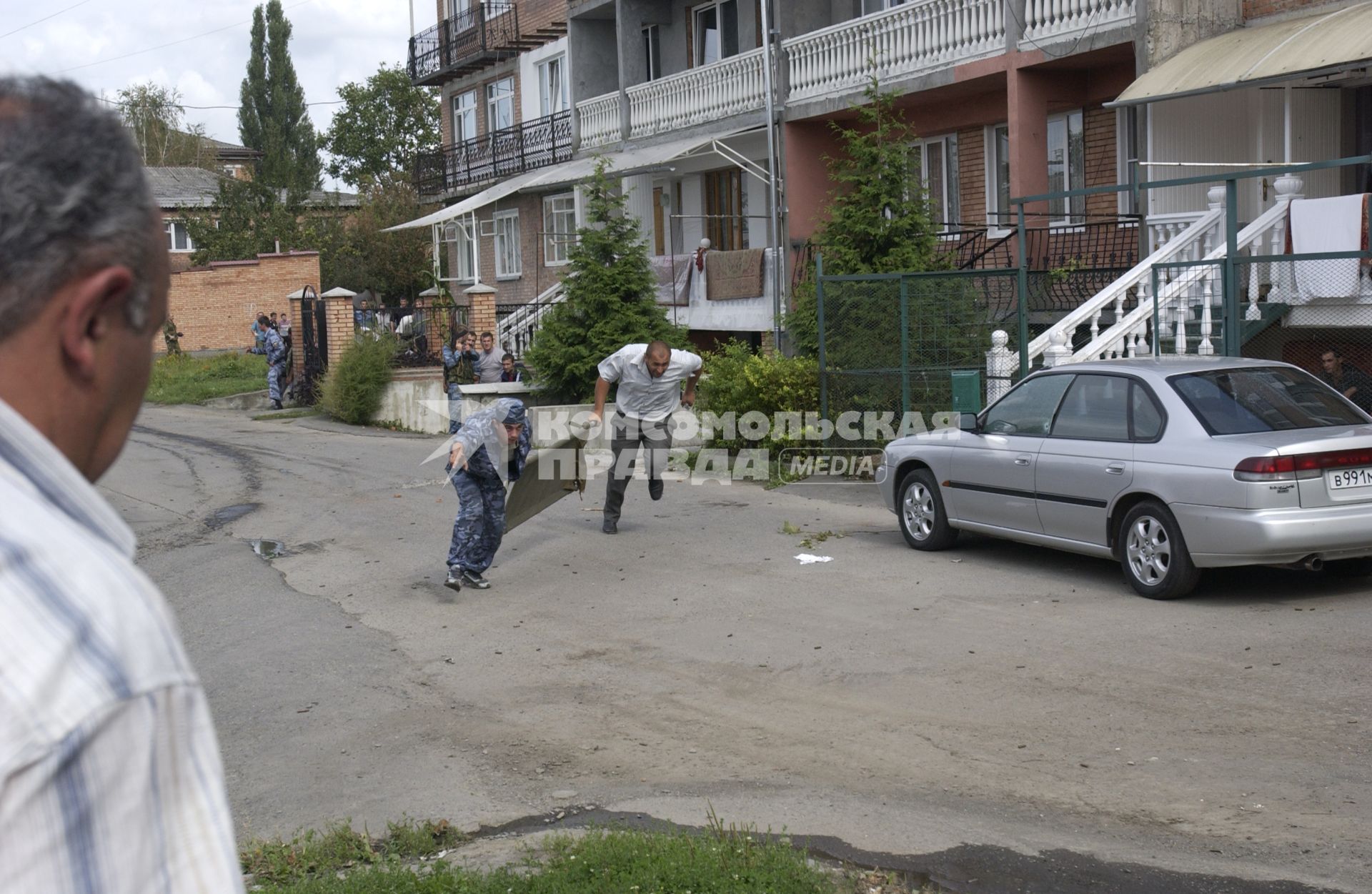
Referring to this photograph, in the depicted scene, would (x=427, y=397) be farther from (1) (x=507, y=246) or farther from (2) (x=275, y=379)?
(1) (x=507, y=246)

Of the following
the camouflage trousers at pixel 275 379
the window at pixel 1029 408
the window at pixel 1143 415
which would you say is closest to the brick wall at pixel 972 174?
the window at pixel 1029 408

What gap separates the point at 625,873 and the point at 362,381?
20.2 m

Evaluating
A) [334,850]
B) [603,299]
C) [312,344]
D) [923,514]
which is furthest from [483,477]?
[312,344]

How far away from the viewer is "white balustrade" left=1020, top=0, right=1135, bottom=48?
56.5 ft

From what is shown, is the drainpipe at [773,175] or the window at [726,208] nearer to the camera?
the drainpipe at [773,175]

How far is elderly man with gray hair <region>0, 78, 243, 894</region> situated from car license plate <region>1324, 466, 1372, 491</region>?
8.55m

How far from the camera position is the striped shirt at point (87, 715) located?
3.38 ft

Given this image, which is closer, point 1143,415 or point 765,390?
point 1143,415

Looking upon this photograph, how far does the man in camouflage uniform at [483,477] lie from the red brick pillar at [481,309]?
48.4 feet

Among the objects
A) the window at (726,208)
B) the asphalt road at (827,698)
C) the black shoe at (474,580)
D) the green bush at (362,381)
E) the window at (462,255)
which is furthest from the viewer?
the window at (462,255)

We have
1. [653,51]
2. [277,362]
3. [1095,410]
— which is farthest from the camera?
[653,51]

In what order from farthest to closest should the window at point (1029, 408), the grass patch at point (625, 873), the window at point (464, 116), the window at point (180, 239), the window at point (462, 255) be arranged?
1. the window at point (180, 239)
2. the window at point (462, 255)
3. the window at point (464, 116)
4. the window at point (1029, 408)
5. the grass patch at point (625, 873)

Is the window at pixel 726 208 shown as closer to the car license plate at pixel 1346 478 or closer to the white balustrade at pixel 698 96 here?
the white balustrade at pixel 698 96

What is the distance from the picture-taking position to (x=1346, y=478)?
858cm
